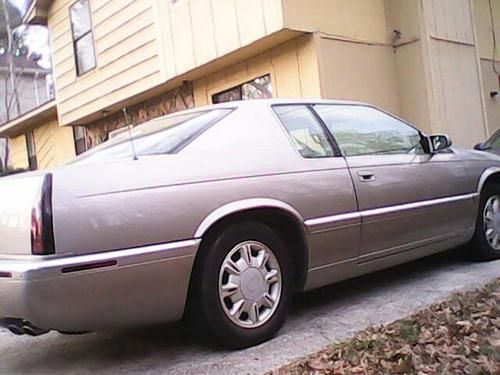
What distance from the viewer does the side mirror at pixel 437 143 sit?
4.56 meters

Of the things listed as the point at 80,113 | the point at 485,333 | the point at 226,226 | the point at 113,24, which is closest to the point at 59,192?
the point at 226,226

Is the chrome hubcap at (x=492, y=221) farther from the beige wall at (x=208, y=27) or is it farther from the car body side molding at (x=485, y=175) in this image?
the beige wall at (x=208, y=27)

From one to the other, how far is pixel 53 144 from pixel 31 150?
1.73m

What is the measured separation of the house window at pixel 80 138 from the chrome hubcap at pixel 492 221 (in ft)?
33.5

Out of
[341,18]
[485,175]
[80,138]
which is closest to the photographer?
[485,175]

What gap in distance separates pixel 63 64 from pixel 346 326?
1081cm

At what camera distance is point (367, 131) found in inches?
170

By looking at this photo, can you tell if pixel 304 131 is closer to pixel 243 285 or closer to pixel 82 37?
pixel 243 285

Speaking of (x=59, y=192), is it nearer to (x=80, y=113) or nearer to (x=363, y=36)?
(x=363, y=36)

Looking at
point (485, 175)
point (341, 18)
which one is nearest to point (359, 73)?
point (341, 18)

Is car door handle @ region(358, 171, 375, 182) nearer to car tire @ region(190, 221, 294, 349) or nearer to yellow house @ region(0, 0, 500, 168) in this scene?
car tire @ region(190, 221, 294, 349)

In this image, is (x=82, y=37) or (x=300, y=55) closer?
(x=300, y=55)

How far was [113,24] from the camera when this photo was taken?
35.3 feet

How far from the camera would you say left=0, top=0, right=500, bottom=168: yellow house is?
7.67 m
